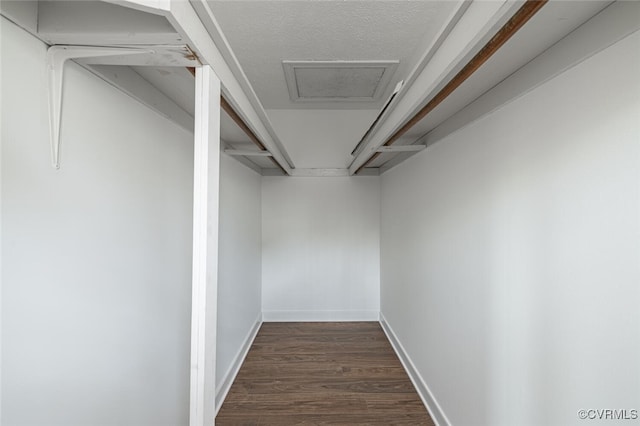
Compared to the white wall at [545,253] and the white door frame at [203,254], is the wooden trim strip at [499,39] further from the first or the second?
the white door frame at [203,254]

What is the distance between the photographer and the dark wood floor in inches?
74.0

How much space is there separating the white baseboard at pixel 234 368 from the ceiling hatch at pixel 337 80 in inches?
98.3

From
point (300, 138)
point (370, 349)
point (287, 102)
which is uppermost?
point (287, 102)

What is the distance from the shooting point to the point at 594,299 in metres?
0.80

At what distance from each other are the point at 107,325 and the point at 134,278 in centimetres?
19

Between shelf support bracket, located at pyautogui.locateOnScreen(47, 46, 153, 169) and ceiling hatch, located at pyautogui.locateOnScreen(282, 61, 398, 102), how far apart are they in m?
1.59

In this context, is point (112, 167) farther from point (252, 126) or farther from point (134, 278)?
point (252, 126)

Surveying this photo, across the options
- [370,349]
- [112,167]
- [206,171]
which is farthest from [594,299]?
[370,349]

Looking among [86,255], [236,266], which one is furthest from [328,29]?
[236,266]

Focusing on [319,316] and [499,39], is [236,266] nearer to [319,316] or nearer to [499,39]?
[319,316]

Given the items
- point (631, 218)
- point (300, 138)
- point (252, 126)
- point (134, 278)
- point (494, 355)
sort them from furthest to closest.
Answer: point (300, 138)
point (252, 126)
point (494, 355)
point (134, 278)
point (631, 218)

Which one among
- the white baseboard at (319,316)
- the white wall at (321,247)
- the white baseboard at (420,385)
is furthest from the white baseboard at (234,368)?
the white baseboard at (420,385)

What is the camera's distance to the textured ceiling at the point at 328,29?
1.54m

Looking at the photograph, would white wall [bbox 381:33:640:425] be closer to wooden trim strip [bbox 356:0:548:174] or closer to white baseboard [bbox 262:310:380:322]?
wooden trim strip [bbox 356:0:548:174]
